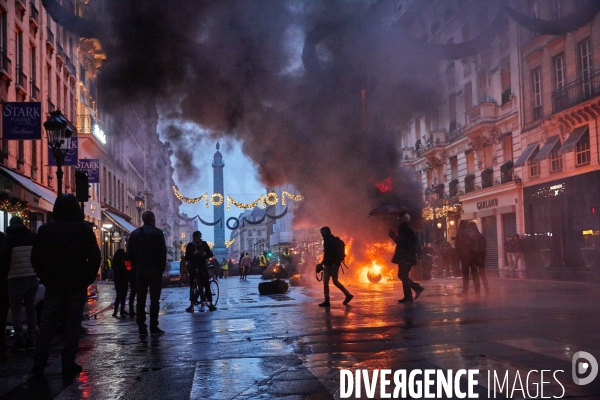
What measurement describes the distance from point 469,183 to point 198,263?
25.4 m

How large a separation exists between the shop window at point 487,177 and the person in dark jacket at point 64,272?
3074 centimetres

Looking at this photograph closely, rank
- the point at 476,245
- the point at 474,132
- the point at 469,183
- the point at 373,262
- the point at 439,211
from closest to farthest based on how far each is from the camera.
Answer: the point at 476,245 < the point at 373,262 < the point at 474,132 < the point at 469,183 < the point at 439,211

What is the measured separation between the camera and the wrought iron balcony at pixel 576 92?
85.4 ft

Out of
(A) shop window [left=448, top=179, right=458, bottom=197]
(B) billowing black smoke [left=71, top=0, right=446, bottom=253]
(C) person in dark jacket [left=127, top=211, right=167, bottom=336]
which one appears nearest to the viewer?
(C) person in dark jacket [left=127, top=211, right=167, bottom=336]

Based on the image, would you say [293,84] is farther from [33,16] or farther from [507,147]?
[507,147]

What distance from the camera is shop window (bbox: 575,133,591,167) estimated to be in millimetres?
27288

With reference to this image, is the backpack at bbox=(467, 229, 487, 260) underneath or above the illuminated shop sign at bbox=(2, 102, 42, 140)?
underneath

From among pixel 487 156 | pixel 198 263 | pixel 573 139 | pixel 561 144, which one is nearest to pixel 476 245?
pixel 198 263

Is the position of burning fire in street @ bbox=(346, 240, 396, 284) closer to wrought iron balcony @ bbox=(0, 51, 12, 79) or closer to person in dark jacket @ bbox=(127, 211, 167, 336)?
wrought iron balcony @ bbox=(0, 51, 12, 79)

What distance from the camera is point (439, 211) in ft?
138

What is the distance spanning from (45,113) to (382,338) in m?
23.9

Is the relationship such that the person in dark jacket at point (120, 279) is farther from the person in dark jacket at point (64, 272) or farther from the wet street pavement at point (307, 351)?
the person in dark jacket at point (64, 272)

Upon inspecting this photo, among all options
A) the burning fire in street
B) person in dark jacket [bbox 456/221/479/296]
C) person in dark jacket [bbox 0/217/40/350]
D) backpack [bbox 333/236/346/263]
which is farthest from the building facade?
person in dark jacket [bbox 0/217/40/350]

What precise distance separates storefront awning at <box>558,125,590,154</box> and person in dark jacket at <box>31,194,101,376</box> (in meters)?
23.4
